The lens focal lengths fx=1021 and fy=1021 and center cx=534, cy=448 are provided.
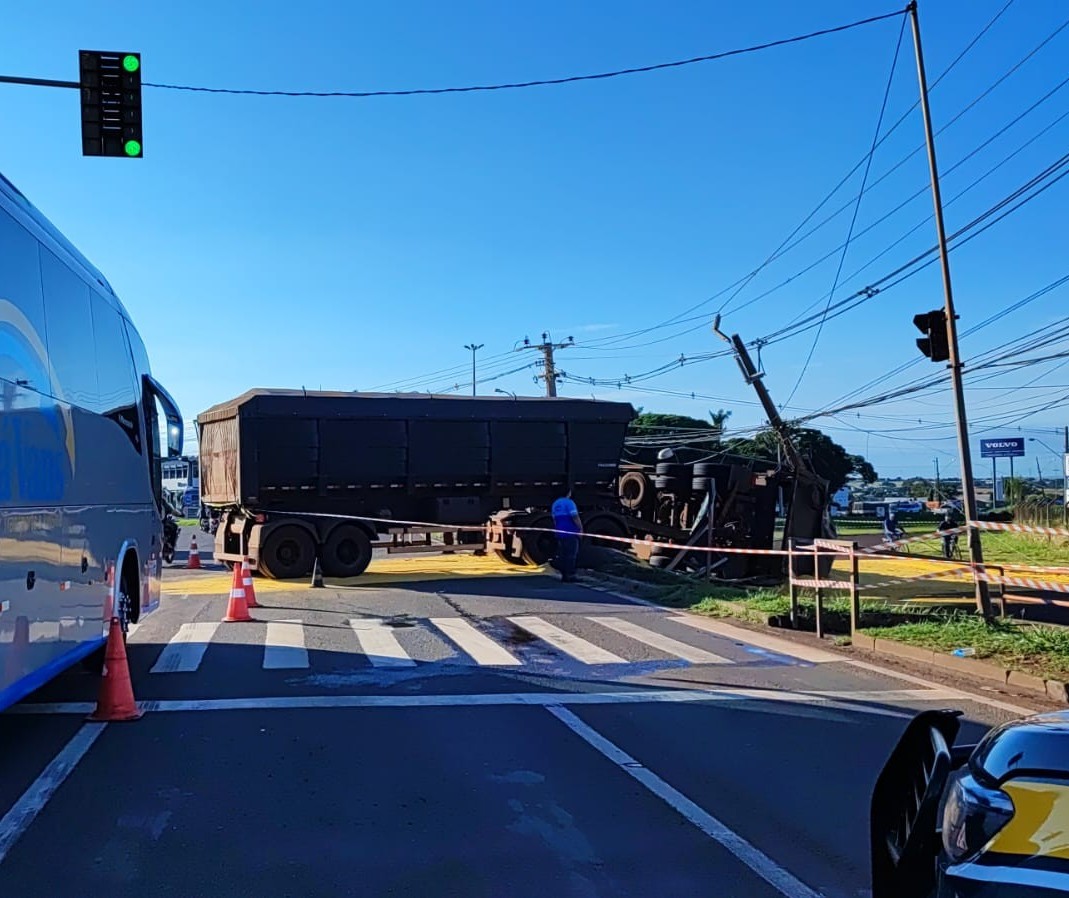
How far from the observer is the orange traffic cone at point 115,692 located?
7770 millimetres

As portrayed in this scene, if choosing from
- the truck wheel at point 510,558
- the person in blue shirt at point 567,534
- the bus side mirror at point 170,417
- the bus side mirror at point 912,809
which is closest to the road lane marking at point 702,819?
the bus side mirror at point 912,809

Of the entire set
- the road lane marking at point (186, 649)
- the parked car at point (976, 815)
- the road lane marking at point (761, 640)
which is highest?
the parked car at point (976, 815)

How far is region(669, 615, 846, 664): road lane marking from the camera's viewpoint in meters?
10.9

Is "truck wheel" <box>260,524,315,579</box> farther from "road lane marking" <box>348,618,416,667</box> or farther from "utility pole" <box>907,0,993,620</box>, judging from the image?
"utility pole" <box>907,0,993,620</box>

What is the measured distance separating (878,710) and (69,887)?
611 cm

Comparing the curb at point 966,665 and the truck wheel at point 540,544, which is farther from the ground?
the truck wheel at point 540,544

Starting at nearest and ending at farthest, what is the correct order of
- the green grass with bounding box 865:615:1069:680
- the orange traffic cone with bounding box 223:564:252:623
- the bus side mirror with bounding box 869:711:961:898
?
1. the bus side mirror with bounding box 869:711:961:898
2. the green grass with bounding box 865:615:1069:680
3. the orange traffic cone with bounding box 223:564:252:623

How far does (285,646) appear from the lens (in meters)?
11.4

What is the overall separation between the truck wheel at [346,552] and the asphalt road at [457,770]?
821 centimetres

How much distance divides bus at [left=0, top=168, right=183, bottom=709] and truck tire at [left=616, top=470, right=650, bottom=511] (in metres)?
14.2

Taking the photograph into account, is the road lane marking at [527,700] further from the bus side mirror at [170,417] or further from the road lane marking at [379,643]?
the bus side mirror at [170,417]

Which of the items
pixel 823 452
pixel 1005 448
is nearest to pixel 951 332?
pixel 823 452

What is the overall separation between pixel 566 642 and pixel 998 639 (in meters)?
4.58

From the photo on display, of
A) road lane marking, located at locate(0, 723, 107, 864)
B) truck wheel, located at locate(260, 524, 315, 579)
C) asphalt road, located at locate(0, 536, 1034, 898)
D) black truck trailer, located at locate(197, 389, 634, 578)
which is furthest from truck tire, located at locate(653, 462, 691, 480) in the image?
road lane marking, located at locate(0, 723, 107, 864)
